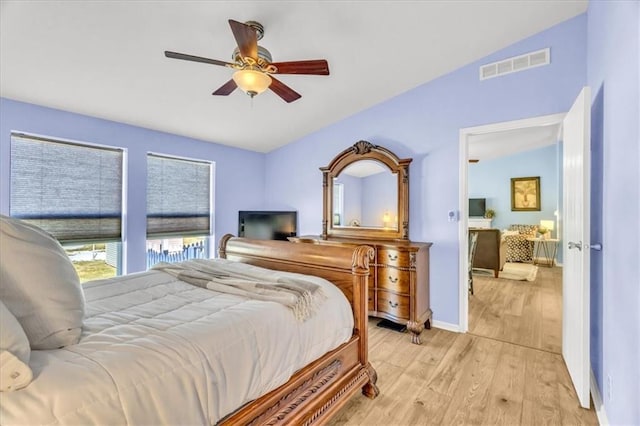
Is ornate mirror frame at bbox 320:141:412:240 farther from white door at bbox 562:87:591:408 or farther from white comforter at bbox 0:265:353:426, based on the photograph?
white comforter at bbox 0:265:353:426

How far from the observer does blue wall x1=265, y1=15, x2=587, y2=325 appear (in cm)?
285

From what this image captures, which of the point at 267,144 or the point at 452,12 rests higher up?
the point at 452,12

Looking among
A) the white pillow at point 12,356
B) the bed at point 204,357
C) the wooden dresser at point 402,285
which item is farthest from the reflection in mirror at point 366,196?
the white pillow at point 12,356

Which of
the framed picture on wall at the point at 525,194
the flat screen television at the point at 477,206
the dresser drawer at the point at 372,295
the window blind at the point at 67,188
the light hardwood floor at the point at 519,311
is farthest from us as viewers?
the flat screen television at the point at 477,206

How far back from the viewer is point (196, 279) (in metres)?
2.00

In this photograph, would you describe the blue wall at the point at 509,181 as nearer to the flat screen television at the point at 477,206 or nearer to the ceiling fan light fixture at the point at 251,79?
the flat screen television at the point at 477,206

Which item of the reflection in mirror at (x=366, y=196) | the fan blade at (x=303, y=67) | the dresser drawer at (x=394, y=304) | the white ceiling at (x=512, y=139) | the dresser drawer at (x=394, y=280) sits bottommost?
the dresser drawer at (x=394, y=304)

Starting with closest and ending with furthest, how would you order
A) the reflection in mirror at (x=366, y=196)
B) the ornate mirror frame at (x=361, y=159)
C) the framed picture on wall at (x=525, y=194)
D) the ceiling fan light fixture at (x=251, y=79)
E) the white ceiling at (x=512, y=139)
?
the ceiling fan light fixture at (x=251, y=79)
the ornate mirror frame at (x=361, y=159)
the reflection in mirror at (x=366, y=196)
the white ceiling at (x=512, y=139)
the framed picture on wall at (x=525, y=194)

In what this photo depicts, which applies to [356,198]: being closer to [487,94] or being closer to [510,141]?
[487,94]

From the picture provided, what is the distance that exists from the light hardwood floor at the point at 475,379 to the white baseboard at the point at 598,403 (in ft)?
0.19

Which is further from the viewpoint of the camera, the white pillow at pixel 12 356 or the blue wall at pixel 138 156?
the blue wall at pixel 138 156

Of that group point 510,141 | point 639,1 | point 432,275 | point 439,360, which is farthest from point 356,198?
point 510,141

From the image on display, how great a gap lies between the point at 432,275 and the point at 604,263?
1721 millimetres

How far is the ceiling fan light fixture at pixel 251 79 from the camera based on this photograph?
216 centimetres
